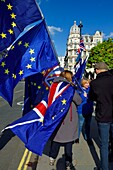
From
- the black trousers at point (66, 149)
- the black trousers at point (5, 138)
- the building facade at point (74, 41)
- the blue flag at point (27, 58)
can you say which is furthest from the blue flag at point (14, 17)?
the building facade at point (74, 41)

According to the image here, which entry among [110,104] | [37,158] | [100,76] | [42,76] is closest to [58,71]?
[42,76]

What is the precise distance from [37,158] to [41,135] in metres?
1.41

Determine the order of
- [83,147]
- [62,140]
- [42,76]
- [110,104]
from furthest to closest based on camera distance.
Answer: [83,147] → [42,76] → [62,140] → [110,104]

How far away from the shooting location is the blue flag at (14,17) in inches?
175

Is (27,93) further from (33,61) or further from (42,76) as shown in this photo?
(33,61)

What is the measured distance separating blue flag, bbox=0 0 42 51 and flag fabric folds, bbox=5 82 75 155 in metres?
1.18

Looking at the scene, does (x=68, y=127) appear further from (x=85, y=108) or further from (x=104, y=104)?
(x=85, y=108)

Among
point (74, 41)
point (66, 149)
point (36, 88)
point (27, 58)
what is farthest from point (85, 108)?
point (74, 41)

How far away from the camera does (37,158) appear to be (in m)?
5.40

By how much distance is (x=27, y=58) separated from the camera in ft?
14.7

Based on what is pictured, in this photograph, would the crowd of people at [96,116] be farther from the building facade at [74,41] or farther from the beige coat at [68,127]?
the building facade at [74,41]

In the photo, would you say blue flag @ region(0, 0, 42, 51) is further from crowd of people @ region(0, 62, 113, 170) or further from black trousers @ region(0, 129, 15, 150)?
black trousers @ region(0, 129, 15, 150)

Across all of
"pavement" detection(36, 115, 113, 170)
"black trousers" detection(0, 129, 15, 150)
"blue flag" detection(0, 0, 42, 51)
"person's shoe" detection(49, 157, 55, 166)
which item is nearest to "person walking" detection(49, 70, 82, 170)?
"person's shoe" detection(49, 157, 55, 166)

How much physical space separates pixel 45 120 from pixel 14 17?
1866mm
